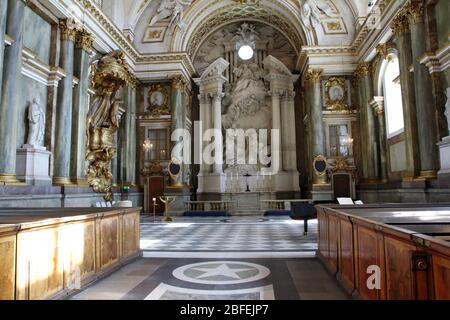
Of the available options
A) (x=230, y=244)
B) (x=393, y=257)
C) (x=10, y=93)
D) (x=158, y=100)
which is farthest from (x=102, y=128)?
(x=393, y=257)

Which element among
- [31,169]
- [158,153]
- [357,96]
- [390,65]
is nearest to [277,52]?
[357,96]

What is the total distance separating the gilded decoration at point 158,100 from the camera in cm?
1736

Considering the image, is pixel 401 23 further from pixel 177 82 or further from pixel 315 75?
pixel 177 82

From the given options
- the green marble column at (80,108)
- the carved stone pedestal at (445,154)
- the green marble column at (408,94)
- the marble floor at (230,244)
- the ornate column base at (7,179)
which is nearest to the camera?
the marble floor at (230,244)

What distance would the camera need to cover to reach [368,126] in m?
15.3

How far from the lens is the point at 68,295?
11.9ft

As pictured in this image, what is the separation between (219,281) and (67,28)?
10.2 metres

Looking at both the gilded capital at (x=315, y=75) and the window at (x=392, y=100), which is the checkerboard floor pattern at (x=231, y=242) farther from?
the gilded capital at (x=315, y=75)

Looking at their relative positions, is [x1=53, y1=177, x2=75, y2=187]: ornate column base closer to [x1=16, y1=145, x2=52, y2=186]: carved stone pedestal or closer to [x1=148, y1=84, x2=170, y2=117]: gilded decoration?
[x1=16, y1=145, x2=52, y2=186]: carved stone pedestal

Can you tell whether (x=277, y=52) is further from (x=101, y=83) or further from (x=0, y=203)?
(x=0, y=203)

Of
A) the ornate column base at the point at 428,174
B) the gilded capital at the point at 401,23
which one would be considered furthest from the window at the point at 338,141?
the ornate column base at the point at 428,174

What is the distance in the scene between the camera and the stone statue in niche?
9.28 m

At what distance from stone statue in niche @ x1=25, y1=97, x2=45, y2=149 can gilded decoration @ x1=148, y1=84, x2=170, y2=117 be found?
25.8 ft

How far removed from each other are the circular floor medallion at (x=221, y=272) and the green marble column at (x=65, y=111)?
700 centimetres
